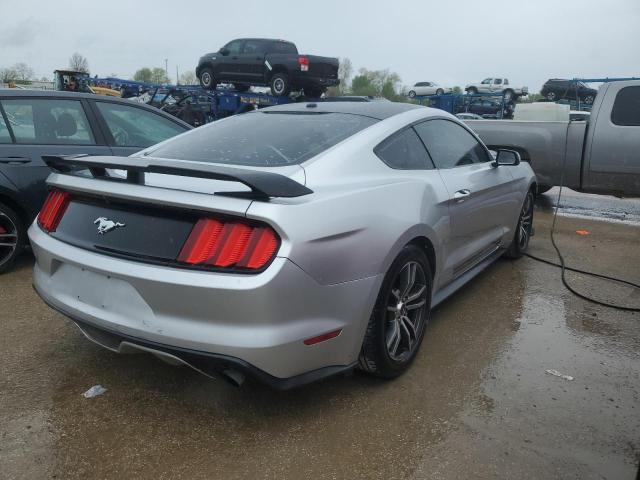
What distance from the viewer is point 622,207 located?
29.1 feet

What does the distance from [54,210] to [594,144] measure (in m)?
6.45

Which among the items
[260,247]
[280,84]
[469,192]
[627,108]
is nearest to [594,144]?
[627,108]

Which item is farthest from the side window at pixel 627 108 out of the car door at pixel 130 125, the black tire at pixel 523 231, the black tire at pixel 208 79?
the black tire at pixel 208 79

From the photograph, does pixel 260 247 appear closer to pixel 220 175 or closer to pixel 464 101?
pixel 220 175

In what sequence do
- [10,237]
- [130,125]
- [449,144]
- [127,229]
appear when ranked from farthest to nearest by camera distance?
[130,125] → [10,237] → [449,144] → [127,229]

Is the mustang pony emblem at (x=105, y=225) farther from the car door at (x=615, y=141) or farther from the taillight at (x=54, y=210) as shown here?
the car door at (x=615, y=141)

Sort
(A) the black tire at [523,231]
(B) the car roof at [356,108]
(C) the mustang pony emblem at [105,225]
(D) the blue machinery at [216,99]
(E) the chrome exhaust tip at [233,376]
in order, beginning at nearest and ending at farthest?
1. (E) the chrome exhaust tip at [233,376]
2. (C) the mustang pony emblem at [105,225]
3. (B) the car roof at [356,108]
4. (A) the black tire at [523,231]
5. (D) the blue machinery at [216,99]

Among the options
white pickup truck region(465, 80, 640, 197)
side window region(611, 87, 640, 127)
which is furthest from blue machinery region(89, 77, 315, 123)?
side window region(611, 87, 640, 127)

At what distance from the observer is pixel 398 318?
2893 mm

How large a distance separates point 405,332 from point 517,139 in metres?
5.52

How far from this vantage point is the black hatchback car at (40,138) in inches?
171

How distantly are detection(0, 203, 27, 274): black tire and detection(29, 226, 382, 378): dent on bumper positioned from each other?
7.40 feet

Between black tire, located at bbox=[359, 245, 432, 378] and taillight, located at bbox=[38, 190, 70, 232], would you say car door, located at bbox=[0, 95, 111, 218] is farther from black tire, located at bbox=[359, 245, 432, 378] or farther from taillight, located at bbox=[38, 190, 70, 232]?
black tire, located at bbox=[359, 245, 432, 378]

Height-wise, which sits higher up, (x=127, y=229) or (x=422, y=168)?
(x=422, y=168)
